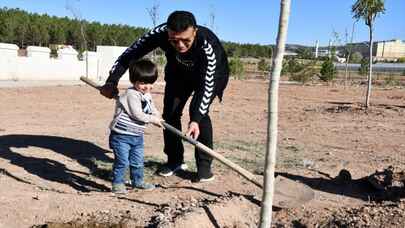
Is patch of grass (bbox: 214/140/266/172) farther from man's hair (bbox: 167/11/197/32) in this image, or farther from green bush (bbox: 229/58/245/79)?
green bush (bbox: 229/58/245/79)

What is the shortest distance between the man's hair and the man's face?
3 centimetres

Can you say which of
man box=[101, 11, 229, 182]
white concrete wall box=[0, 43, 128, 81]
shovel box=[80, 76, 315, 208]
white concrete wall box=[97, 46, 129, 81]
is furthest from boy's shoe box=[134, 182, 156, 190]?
white concrete wall box=[97, 46, 129, 81]

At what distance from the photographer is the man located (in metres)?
3.92

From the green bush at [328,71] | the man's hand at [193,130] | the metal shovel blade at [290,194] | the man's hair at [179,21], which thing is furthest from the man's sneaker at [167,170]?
the green bush at [328,71]

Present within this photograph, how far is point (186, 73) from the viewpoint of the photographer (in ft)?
14.7

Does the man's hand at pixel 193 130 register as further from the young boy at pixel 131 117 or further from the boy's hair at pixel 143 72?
the boy's hair at pixel 143 72

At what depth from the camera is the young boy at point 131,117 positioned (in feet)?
13.5

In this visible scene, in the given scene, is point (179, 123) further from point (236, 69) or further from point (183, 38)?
point (236, 69)

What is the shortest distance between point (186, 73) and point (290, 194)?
134 centimetres

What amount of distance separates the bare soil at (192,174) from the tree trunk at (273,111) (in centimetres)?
72

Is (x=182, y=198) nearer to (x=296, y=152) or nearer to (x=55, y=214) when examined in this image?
(x=55, y=214)

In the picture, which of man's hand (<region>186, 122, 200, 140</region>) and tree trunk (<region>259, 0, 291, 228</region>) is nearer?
tree trunk (<region>259, 0, 291, 228</region>)

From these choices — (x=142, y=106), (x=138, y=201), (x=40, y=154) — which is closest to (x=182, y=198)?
(x=138, y=201)

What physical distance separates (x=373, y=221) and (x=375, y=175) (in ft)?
3.54
